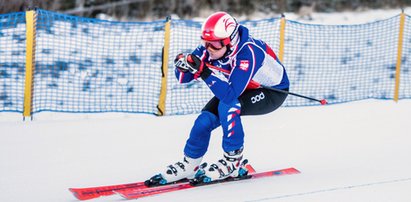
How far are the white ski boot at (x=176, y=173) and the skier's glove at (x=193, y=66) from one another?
69cm

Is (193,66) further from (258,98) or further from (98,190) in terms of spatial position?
(98,190)

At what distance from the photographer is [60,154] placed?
224 inches

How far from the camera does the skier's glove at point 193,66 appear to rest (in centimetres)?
425

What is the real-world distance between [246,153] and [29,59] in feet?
10.5

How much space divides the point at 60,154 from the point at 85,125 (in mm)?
1381

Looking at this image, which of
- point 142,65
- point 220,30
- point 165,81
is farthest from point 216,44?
point 142,65

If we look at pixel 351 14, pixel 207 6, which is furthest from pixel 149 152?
pixel 351 14

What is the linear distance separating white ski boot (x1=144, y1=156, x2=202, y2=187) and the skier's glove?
2.28 ft

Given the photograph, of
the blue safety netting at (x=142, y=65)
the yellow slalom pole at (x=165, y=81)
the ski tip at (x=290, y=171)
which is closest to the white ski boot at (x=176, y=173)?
the ski tip at (x=290, y=171)

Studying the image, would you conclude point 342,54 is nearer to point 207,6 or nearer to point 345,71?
point 345,71

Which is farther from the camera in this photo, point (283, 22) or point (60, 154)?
point (283, 22)

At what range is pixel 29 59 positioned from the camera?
740 cm

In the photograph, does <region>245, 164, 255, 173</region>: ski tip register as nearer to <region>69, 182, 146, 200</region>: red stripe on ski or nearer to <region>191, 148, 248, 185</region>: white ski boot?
<region>191, 148, 248, 185</region>: white ski boot

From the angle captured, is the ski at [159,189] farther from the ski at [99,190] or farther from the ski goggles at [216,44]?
the ski goggles at [216,44]
